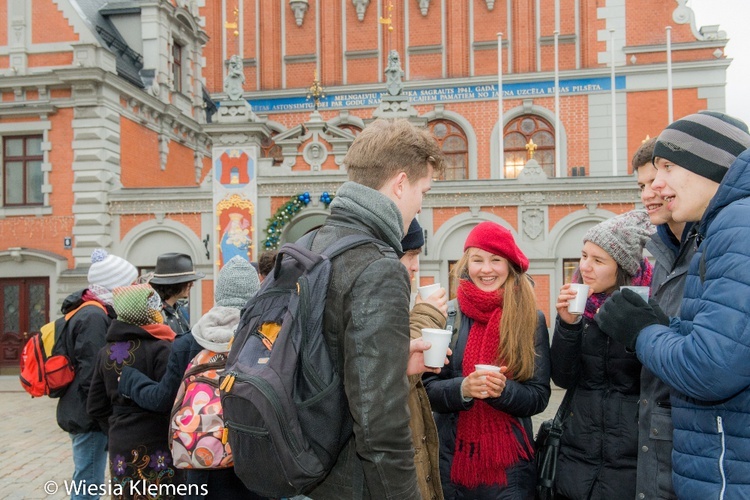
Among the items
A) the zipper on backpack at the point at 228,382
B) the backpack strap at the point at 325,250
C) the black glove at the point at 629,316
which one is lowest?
the zipper on backpack at the point at 228,382

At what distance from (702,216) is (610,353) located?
1.01 meters

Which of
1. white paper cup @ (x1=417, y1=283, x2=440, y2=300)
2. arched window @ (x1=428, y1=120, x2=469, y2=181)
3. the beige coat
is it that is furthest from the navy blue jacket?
arched window @ (x1=428, y1=120, x2=469, y2=181)

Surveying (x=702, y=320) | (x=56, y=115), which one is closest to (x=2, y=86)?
(x=56, y=115)

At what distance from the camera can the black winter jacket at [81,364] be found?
430 centimetres

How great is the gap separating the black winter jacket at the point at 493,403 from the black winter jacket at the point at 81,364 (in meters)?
2.57

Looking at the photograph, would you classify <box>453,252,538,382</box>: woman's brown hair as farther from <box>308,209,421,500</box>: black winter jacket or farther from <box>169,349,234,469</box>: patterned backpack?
<box>169,349,234,469</box>: patterned backpack

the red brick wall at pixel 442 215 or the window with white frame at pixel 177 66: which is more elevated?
the window with white frame at pixel 177 66

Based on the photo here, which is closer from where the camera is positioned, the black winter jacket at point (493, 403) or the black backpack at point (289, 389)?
the black backpack at point (289, 389)

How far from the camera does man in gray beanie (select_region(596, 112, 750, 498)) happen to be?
1.79m

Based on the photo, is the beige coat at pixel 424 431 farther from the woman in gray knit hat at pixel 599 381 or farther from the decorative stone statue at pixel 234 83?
the decorative stone statue at pixel 234 83

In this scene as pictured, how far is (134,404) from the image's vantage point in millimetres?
3582

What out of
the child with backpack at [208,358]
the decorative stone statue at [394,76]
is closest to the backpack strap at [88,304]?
the child with backpack at [208,358]

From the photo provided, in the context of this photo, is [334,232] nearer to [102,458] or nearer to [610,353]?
[610,353]

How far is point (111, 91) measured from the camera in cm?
1377
